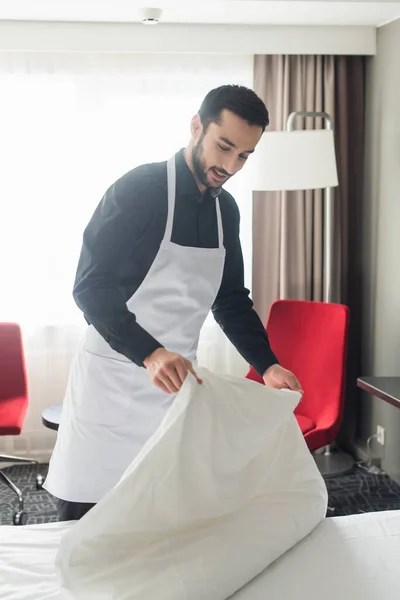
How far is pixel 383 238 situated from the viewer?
12.8 ft

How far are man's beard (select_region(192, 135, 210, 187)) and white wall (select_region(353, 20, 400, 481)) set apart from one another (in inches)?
80.9

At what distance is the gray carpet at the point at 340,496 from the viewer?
11.4ft

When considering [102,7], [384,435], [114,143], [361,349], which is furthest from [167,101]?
[384,435]

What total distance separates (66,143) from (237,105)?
2.34 metres

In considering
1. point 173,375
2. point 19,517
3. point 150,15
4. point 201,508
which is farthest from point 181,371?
point 150,15

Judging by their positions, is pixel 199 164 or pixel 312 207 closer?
pixel 199 164

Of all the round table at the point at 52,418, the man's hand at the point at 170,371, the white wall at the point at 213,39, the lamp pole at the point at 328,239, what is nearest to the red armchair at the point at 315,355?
the lamp pole at the point at 328,239

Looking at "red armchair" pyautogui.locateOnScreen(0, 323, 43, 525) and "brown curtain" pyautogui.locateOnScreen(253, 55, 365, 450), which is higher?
"brown curtain" pyautogui.locateOnScreen(253, 55, 365, 450)

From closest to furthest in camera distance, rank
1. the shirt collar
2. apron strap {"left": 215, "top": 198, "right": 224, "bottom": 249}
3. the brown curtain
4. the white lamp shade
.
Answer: the shirt collar
apron strap {"left": 215, "top": 198, "right": 224, "bottom": 249}
the white lamp shade
the brown curtain

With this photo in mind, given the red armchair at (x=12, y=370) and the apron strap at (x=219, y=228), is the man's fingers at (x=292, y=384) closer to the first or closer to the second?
the apron strap at (x=219, y=228)

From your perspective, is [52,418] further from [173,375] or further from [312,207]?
[173,375]

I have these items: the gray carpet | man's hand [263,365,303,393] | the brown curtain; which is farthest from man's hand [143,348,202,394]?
the brown curtain

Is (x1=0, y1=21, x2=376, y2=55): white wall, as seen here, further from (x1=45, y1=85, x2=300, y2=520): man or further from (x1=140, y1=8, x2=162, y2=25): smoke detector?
(x1=45, y1=85, x2=300, y2=520): man

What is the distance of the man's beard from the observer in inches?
74.9
